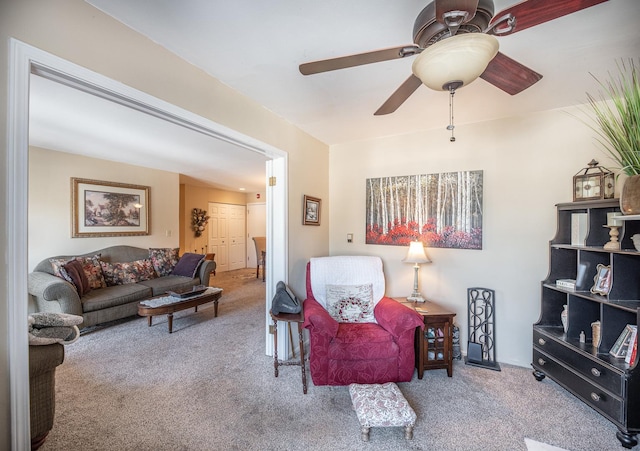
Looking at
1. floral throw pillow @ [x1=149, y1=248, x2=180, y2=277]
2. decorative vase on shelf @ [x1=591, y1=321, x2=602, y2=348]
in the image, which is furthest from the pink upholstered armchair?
floral throw pillow @ [x1=149, y1=248, x2=180, y2=277]

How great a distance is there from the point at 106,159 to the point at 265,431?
468 cm

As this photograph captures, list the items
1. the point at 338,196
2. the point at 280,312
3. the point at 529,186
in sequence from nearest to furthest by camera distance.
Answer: the point at 280,312
the point at 529,186
the point at 338,196

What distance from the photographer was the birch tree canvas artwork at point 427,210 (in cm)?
269

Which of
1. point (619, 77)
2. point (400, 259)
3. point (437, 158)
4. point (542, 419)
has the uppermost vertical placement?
point (619, 77)

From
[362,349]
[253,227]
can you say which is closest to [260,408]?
[362,349]

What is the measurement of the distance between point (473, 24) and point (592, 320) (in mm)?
2471

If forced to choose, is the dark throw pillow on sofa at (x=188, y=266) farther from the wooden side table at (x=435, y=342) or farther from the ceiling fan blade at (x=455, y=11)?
the ceiling fan blade at (x=455, y=11)

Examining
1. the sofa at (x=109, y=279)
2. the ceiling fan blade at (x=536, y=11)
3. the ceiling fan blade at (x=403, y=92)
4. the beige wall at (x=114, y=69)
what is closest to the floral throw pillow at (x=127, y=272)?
the sofa at (x=109, y=279)

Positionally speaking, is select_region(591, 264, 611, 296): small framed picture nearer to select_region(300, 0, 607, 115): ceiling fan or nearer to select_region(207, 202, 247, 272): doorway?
select_region(300, 0, 607, 115): ceiling fan

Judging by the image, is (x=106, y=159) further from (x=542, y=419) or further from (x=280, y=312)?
(x=542, y=419)

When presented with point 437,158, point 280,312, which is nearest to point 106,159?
point 280,312

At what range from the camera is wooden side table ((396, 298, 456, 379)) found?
7.59 feet

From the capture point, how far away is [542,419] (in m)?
1.81

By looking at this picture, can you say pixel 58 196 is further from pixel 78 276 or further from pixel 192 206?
pixel 192 206
